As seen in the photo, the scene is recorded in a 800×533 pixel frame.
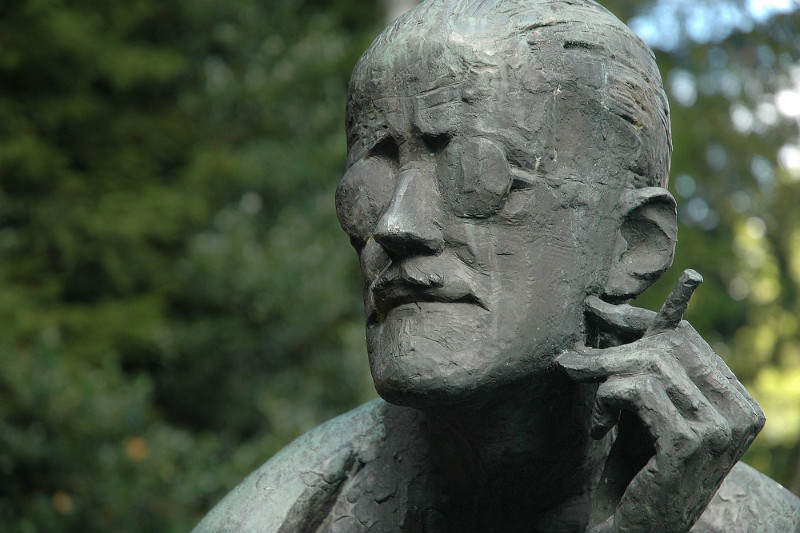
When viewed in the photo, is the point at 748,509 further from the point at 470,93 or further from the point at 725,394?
the point at 470,93

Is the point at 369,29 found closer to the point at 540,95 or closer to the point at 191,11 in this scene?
the point at 191,11

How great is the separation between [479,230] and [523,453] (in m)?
0.52

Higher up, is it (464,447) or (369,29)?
(369,29)

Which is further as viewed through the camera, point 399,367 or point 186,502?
point 186,502

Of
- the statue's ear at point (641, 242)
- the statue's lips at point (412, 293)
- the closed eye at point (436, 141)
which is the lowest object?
the statue's ear at point (641, 242)

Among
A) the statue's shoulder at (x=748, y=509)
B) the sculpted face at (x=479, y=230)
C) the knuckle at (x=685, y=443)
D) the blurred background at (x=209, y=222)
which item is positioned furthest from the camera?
the blurred background at (x=209, y=222)

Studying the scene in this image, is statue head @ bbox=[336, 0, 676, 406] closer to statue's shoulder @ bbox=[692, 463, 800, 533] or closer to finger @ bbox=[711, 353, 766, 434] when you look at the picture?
finger @ bbox=[711, 353, 766, 434]

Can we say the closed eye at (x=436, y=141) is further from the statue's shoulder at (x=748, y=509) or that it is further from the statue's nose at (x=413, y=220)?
the statue's shoulder at (x=748, y=509)

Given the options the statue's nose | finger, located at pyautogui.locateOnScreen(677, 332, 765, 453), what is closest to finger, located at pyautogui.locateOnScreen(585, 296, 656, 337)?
finger, located at pyautogui.locateOnScreen(677, 332, 765, 453)

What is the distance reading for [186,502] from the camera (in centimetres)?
546

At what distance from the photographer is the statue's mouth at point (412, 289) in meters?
2.03

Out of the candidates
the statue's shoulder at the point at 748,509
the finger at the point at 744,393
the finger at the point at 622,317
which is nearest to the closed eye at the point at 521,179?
the finger at the point at 622,317

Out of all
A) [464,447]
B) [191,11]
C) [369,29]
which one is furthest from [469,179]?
[369,29]

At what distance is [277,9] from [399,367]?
239 inches
